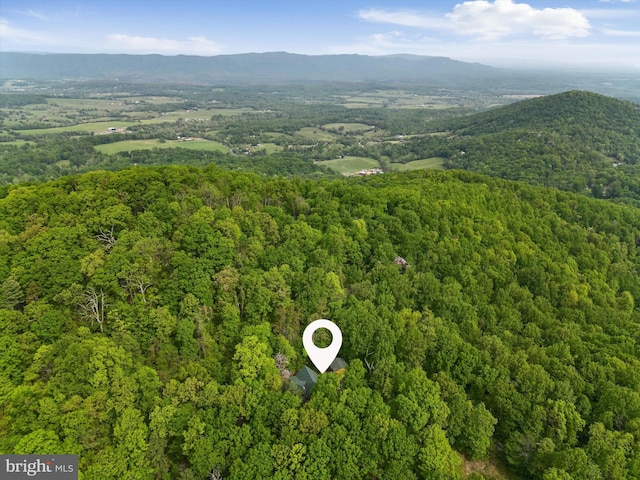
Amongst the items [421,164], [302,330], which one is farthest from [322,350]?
[421,164]

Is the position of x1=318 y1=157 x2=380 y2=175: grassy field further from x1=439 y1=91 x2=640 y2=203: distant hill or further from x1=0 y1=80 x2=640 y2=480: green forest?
x1=0 y1=80 x2=640 y2=480: green forest

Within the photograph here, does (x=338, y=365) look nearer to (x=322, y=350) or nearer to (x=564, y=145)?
(x=322, y=350)

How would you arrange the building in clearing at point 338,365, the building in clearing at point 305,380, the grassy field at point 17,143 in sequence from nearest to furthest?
1. the building in clearing at point 305,380
2. the building in clearing at point 338,365
3. the grassy field at point 17,143

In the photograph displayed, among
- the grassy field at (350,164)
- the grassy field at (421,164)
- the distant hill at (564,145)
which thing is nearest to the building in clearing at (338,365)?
the distant hill at (564,145)

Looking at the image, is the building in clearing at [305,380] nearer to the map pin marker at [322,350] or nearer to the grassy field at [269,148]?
the map pin marker at [322,350]

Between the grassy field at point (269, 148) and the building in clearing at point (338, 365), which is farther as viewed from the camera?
the grassy field at point (269, 148)

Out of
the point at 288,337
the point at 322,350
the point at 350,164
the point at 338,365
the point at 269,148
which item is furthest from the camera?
the point at 269,148
